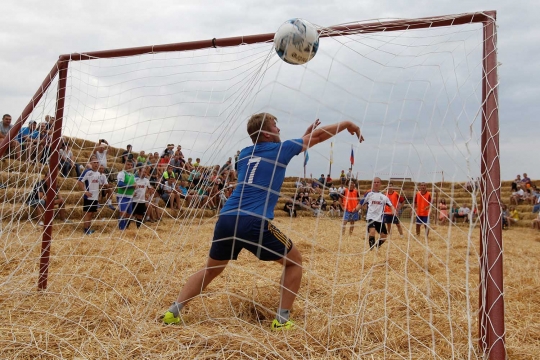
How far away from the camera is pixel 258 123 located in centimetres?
320

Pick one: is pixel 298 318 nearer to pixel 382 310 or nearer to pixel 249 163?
pixel 382 310

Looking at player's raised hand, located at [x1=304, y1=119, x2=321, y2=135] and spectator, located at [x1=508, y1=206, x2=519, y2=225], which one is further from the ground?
spectator, located at [x1=508, y1=206, x2=519, y2=225]

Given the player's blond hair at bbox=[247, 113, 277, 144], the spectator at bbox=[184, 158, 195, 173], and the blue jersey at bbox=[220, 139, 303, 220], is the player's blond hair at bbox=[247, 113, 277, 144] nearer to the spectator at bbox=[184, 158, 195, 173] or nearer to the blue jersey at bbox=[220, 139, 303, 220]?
the blue jersey at bbox=[220, 139, 303, 220]

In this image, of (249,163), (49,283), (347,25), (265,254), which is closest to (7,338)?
(49,283)

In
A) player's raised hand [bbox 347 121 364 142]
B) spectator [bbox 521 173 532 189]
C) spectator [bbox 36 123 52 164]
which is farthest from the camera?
spectator [bbox 521 173 532 189]

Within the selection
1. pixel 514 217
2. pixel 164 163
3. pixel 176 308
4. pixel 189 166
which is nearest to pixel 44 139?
pixel 164 163

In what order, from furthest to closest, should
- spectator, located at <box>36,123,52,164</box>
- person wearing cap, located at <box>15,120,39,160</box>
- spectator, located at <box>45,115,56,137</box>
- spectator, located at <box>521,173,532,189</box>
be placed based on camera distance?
spectator, located at <box>521,173,532,189</box> → person wearing cap, located at <box>15,120,39,160</box> → spectator, located at <box>36,123,52,164</box> → spectator, located at <box>45,115,56,137</box>

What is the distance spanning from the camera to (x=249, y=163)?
10.2ft

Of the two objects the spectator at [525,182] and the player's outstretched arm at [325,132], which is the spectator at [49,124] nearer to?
the player's outstretched arm at [325,132]

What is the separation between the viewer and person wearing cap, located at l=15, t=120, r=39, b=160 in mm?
4503

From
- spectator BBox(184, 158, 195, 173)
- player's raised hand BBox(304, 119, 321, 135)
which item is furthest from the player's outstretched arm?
spectator BBox(184, 158, 195, 173)

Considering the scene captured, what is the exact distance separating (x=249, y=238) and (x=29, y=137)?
3153 mm

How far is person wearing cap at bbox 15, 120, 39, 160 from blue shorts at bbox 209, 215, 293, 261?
2.65 metres

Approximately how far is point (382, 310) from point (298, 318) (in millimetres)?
726
